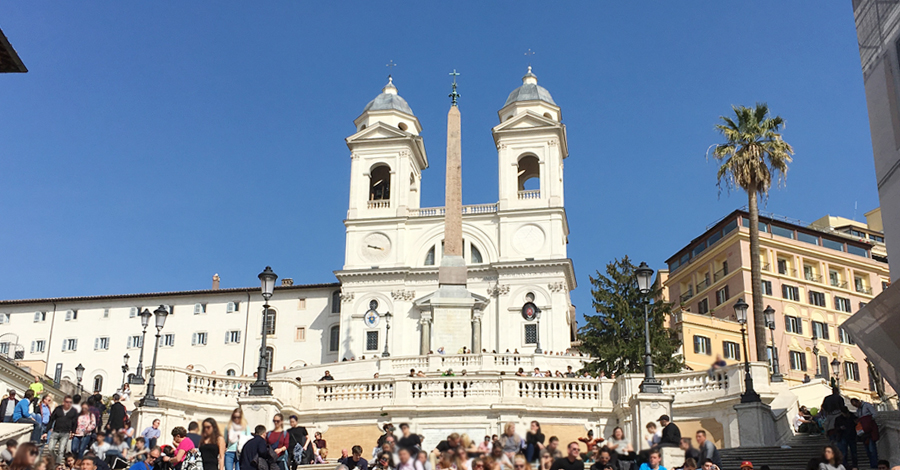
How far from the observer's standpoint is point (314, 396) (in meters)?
27.8

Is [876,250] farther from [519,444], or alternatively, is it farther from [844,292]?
[519,444]

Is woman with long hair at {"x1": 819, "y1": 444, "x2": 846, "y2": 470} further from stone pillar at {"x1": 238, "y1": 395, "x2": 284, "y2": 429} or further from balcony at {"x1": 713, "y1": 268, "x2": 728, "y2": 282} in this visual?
balcony at {"x1": 713, "y1": 268, "x2": 728, "y2": 282}

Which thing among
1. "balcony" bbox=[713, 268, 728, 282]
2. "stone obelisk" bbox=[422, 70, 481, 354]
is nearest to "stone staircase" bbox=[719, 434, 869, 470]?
"stone obelisk" bbox=[422, 70, 481, 354]

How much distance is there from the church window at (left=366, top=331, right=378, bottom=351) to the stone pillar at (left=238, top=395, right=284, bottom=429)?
3814 cm

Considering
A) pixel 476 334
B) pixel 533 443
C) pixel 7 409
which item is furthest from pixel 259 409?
pixel 476 334

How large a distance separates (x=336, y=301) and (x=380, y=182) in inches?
388

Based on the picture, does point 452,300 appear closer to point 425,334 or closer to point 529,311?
point 425,334

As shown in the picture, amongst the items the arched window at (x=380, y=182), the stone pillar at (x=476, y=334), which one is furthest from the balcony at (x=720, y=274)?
the arched window at (x=380, y=182)

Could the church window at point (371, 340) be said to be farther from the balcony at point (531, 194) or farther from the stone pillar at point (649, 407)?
the stone pillar at point (649, 407)

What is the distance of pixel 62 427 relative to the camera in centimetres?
1992

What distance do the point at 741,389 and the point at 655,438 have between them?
36.9 feet

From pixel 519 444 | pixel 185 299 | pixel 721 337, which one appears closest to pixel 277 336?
pixel 185 299

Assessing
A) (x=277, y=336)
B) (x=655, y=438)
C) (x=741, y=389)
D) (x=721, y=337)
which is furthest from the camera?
(x=277, y=336)

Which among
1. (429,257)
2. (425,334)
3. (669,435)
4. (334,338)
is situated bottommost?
(669,435)
